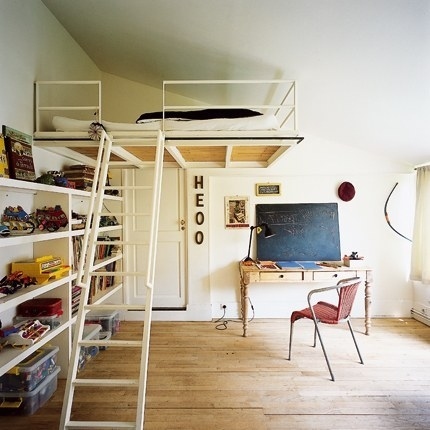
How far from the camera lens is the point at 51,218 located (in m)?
2.15

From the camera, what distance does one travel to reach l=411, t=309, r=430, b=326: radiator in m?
3.26

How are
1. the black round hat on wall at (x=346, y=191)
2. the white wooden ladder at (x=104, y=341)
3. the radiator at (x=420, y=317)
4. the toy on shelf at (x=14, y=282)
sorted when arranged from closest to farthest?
the white wooden ladder at (x=104, y=341), the toy on shelf at (x=14, y=282), the radiator at (x=420, y=317), the black round hat on wall at (x=346, y=191)

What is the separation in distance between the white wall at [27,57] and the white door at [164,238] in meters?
1.14

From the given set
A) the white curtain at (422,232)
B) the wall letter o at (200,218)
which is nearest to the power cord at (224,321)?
the wall letter o at (200,218)

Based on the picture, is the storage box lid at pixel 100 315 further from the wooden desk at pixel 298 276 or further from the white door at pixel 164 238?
the wooden desk at pixel 298 276

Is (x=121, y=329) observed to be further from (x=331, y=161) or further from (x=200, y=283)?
(x=331, y=161)

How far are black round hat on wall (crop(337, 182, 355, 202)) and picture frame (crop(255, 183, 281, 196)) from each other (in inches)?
31.6

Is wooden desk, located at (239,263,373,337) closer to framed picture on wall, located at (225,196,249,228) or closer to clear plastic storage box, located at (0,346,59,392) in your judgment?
framed picture on wall, located at (225,196,249,228)

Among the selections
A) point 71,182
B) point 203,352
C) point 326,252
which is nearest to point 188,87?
point 71,182

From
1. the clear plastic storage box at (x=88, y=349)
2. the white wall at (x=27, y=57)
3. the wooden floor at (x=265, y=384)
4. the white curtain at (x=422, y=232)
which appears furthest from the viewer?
the white curtain at (x=422, y=232)

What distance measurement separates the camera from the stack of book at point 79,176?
2617 millimetres

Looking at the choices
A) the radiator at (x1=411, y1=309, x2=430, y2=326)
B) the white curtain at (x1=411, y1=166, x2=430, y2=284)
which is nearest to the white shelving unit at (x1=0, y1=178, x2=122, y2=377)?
the white curtain at (x1=411, y1=166, x2=430, y2=284)

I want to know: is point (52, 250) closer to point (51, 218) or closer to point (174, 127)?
point (51, 218)

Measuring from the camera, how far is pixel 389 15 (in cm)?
147
